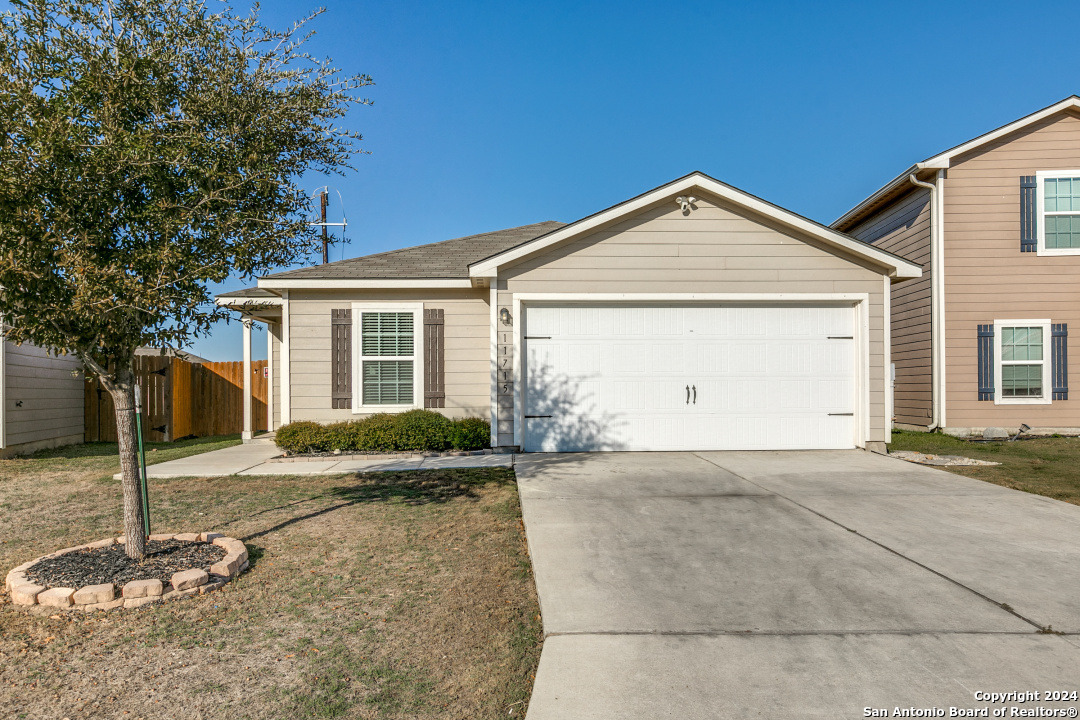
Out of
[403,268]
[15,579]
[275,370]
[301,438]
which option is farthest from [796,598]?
[275,370]

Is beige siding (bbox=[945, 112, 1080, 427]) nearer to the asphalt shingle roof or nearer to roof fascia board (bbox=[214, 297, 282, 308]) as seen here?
the asphalt shingle roof

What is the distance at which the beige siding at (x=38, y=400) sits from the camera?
31.6ft

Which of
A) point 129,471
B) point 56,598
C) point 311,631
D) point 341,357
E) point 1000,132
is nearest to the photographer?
point 311,631

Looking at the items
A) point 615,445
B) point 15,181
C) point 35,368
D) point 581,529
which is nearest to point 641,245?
point 615,445

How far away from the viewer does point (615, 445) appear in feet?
29.0

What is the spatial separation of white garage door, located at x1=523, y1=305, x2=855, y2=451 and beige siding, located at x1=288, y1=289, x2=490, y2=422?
1132 millimetres

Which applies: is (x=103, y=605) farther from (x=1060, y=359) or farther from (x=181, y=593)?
(x=1060, y=359)

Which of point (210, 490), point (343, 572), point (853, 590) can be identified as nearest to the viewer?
point (853, 590)

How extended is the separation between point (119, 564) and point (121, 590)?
48 cm

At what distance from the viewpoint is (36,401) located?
10.4 m

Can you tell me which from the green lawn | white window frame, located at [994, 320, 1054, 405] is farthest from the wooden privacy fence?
white window frame, located at [994, 320, 1054, 405]

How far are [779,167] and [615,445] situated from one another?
67.7 ft

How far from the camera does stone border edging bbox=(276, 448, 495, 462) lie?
28.1ft

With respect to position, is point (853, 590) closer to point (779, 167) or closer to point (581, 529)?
point (581, 529)
